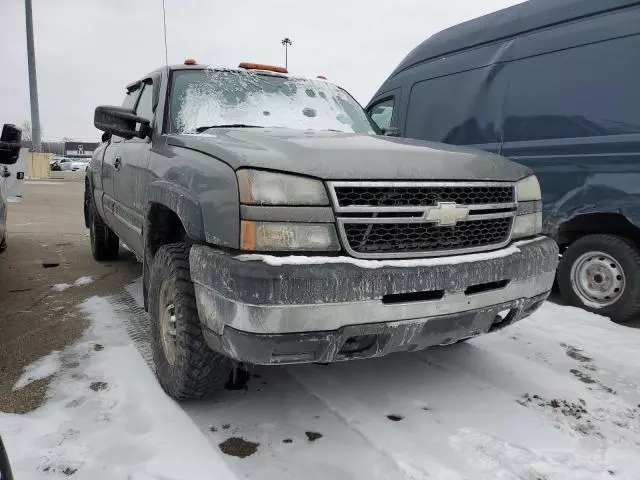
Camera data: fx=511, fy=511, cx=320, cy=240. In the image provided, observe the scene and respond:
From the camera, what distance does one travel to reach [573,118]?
4.31 m

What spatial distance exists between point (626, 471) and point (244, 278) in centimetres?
177

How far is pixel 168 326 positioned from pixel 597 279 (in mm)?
3630

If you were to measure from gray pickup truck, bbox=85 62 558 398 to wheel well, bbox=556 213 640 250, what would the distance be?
1.89 metres

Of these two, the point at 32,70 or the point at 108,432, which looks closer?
the point at 108,432

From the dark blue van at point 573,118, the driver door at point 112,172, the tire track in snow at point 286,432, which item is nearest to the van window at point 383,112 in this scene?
the dark blue van at point 573,118

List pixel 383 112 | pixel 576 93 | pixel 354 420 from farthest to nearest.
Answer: pixel 383 112 < pixel 576 93 < pixel 354 420

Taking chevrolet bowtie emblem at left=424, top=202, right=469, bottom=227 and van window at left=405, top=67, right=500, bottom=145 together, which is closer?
chevrolet bowtie emblem at left=424, top=202, right=469, bottom=227

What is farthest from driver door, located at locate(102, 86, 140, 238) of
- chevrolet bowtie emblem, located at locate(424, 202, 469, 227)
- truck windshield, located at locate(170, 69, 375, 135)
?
chevrolet bowtie emblem, located at locate(424, 202, 469, 227)

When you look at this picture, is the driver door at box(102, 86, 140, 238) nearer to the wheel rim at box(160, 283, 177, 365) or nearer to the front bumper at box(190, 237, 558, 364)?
the wheel rim at box(160, 283, 177, 365)

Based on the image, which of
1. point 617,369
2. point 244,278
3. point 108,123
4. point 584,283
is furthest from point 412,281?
point 584,283

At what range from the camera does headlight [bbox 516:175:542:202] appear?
2.71m

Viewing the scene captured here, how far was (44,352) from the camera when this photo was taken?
10.8 ft

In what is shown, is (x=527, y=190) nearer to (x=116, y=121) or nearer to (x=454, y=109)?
(x=116, y=121)

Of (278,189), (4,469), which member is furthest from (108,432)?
(278,189)
